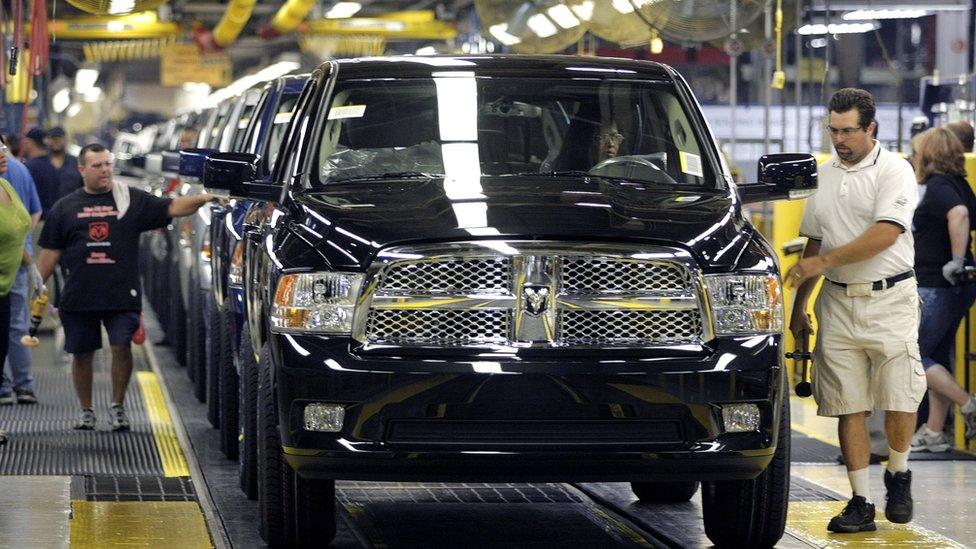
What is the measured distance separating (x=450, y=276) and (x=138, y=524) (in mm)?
2387

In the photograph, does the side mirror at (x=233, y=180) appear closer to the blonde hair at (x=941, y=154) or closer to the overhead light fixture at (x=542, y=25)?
the blonde hair at (x=941, y=154)

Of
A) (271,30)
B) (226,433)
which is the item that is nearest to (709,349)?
(226,433)

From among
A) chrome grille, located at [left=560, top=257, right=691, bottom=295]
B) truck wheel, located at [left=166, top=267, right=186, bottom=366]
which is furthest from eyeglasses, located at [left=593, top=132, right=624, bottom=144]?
truck wheel, located at [left=166, top=267, right=186, bottom=366]

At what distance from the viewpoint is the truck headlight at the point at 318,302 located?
20.0ft

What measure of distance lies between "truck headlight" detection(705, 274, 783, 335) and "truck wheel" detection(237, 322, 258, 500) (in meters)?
2.27

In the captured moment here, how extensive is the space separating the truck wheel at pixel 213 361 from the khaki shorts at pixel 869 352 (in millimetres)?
4201

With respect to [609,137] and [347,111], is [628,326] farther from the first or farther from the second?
[347,111]

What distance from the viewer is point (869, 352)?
761cm

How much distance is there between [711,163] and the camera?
7.30 meters

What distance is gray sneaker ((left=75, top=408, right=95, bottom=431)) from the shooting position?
11055 mm

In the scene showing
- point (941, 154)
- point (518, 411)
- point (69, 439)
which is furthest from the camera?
point (69, 439)

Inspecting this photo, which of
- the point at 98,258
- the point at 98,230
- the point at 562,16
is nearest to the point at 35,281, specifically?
the point at 98,258

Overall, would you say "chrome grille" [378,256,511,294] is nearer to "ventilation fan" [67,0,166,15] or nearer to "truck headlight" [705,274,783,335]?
"truck headlight" [705,274,783,335]

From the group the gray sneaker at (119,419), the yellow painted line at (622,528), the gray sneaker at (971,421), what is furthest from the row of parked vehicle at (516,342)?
the gray sneaker at (119,419)
